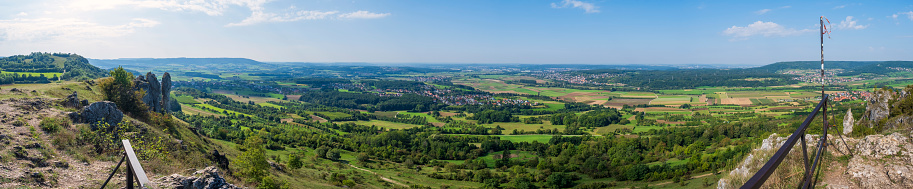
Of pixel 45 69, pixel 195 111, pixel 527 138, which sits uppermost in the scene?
pixel 45 69

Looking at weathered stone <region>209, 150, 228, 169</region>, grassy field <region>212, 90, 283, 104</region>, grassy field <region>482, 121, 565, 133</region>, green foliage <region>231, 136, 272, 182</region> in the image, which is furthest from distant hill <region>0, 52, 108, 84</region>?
grassy field <region>482, 121, 565, 133</region>

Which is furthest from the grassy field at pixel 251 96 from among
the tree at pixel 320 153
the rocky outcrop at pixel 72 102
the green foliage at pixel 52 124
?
the green foliage at pixel 52 124

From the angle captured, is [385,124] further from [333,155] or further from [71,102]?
[71,102]

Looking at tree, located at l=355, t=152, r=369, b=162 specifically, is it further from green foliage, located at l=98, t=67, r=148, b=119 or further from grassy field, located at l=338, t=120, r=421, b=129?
grassy field, located at l=338, t=120, r=421, b=129

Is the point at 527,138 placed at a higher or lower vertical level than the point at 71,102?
lower

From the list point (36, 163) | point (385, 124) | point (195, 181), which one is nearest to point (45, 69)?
point (385, 124)

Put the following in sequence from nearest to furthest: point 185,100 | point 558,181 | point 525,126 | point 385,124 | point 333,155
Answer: point 558,181 < point 333,155 < point 525,126 < point 385,124 < point 185,100
